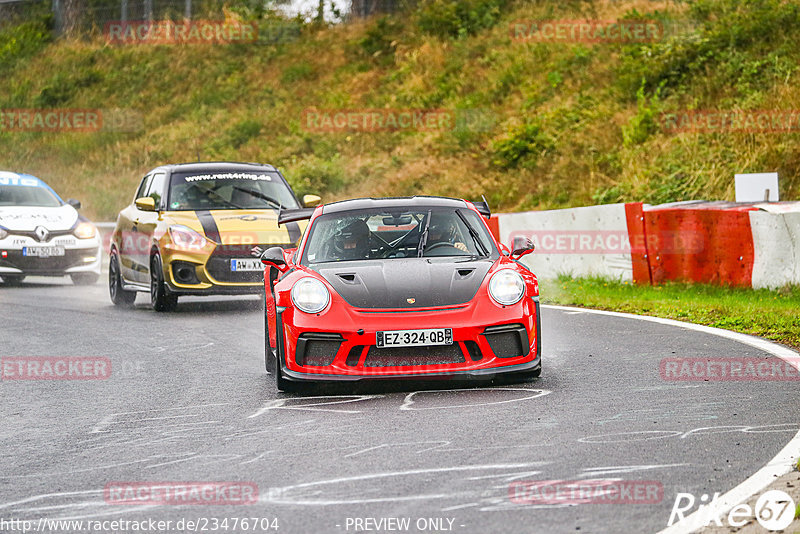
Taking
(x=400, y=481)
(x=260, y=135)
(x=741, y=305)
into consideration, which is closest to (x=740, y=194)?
(x=741, y=305)

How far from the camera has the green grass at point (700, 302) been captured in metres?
10.8

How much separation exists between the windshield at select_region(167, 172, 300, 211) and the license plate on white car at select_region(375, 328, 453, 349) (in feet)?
24.2

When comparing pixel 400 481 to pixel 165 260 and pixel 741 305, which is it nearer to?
pixel 741 305

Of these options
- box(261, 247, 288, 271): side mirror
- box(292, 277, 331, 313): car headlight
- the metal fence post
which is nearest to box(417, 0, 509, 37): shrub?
the metal fence post

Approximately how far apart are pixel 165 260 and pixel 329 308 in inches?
254

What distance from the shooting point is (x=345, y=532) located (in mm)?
4625

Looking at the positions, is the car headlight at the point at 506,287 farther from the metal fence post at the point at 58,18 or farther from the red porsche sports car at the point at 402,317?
the metal fence post at the point at 58,18

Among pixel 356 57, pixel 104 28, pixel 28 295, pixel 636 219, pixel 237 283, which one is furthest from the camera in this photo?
pixel 104 28

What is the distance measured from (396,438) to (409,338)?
1.23 metres

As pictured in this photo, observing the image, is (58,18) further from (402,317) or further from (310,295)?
(402,317)

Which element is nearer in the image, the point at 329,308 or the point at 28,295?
the point at 329,308

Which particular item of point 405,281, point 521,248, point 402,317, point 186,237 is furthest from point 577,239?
point 402,317

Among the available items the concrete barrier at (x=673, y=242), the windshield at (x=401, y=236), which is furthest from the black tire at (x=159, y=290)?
the windshield at (x=401, y=236)

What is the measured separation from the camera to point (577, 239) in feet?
52.6
